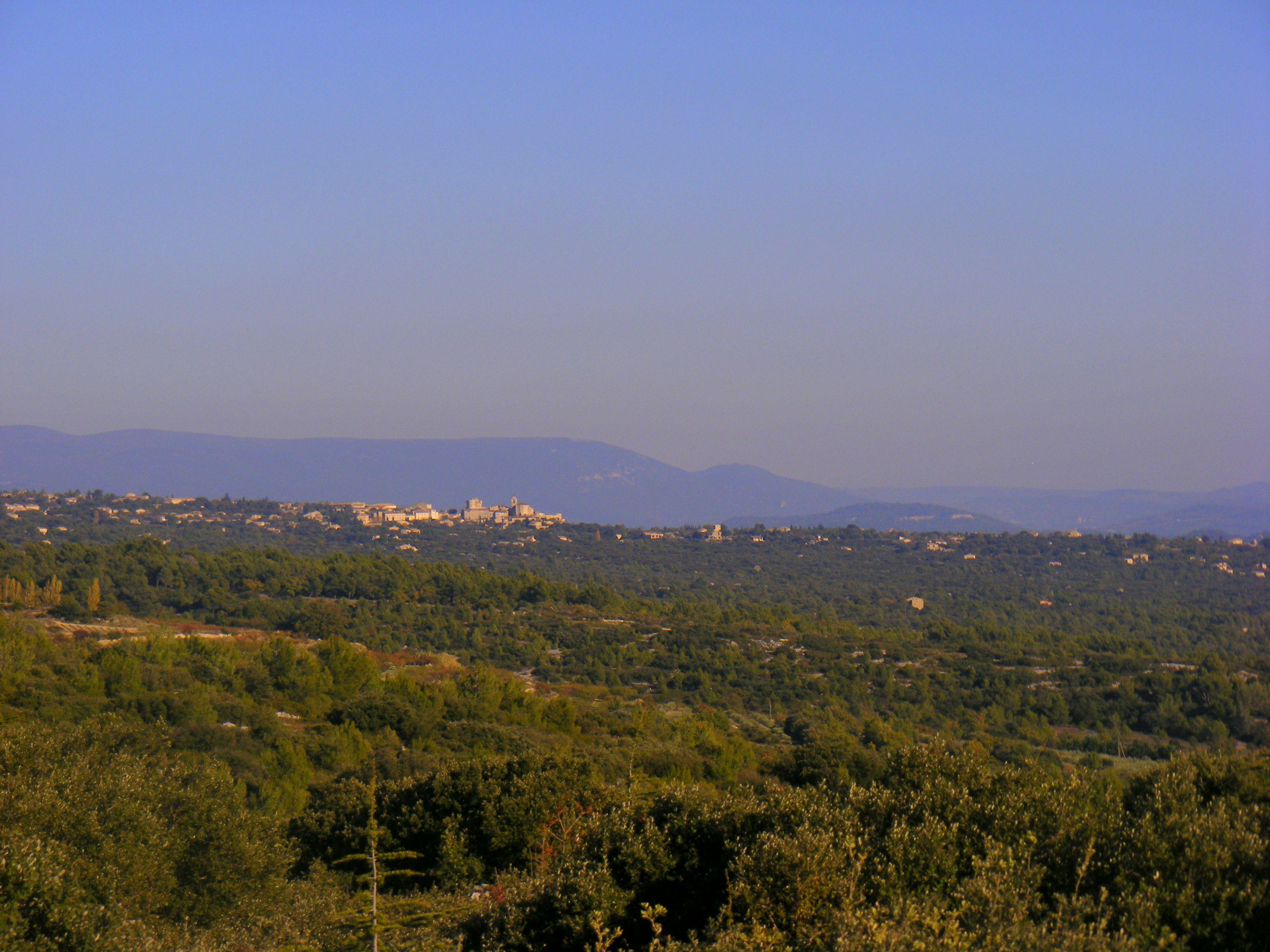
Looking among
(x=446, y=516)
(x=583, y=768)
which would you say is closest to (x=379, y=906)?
(x=583, y=768)

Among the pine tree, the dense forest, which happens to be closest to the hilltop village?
the dense forest

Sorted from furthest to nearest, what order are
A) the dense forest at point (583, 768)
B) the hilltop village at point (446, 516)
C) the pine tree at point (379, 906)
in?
the hilltop village at point (446, 516) < the pine tree at point (379, 906) < the dense forest at point (583, 768)

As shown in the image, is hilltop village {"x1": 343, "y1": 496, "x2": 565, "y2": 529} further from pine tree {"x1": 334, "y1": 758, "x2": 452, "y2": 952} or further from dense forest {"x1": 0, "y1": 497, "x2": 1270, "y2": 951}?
pine tree {"x1": 334, "y1": 758, "x2": 452, "y2": 952}

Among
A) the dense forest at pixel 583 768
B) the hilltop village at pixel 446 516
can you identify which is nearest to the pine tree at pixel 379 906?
the dense forest at pixel 583 768

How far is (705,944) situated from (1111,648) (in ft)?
181

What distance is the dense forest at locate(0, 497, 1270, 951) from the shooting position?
9828 mm

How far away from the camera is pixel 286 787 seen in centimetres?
2283

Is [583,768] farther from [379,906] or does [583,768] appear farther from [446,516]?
[446,516]

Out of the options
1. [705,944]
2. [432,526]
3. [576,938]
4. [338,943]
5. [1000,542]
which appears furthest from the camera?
[1000,542]

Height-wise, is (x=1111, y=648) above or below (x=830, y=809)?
below

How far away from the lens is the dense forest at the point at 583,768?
983 cm

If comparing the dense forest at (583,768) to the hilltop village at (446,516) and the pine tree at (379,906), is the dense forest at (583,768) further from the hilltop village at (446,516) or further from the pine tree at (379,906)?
the hilltop village at (446,516)

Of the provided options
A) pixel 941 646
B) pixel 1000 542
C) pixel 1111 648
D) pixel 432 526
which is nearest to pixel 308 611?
pixel 941 646

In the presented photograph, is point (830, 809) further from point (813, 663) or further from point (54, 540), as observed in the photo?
point (54, 540)
